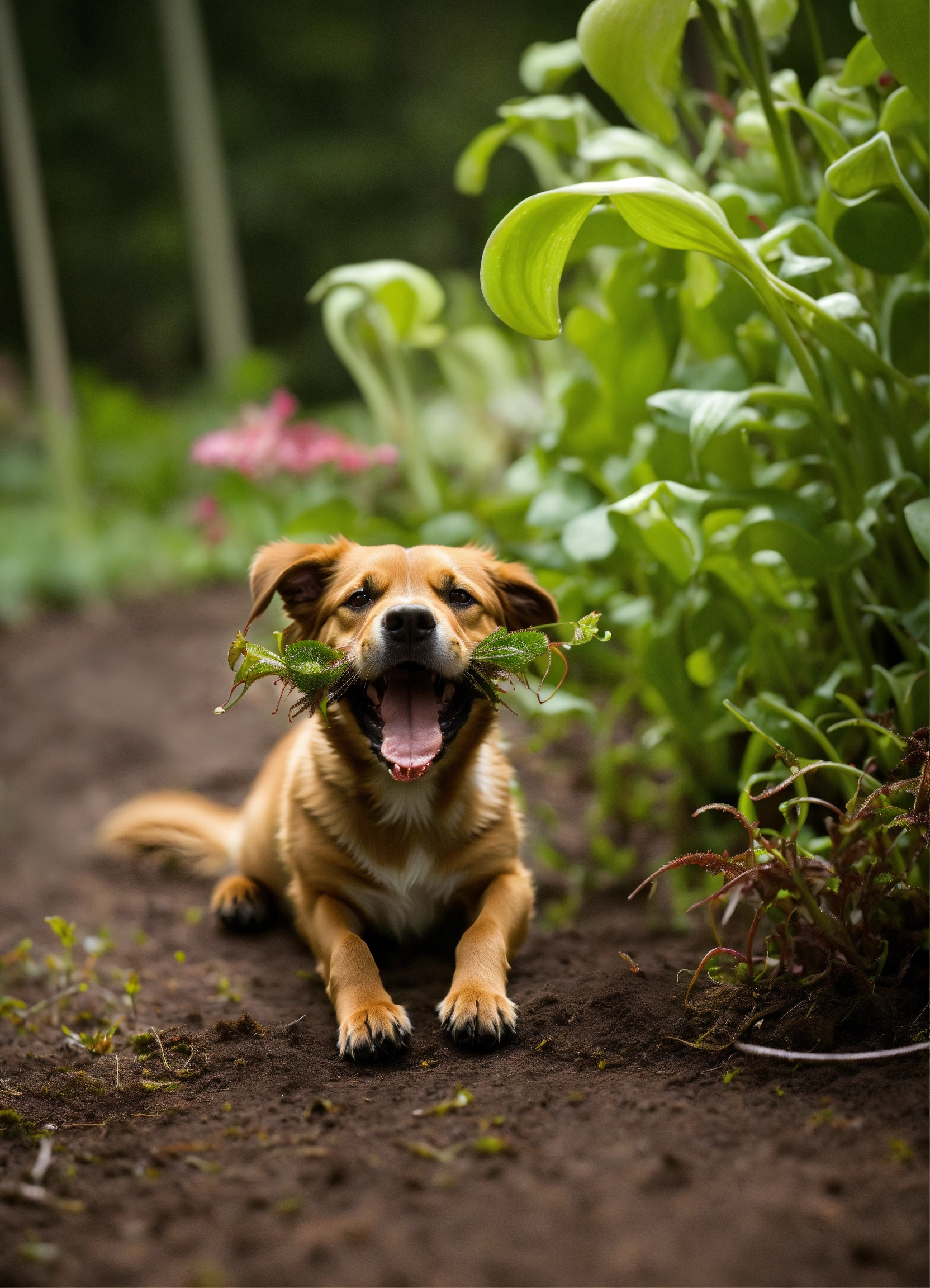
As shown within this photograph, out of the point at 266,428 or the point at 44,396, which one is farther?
the point at 44,396

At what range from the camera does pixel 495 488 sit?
182 inches

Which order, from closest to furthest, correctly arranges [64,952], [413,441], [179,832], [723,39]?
1. [723,39]
2. [64,952]
3. [179,832]
4. [413,441]

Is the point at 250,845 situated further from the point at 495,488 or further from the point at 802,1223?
the point at 495,488

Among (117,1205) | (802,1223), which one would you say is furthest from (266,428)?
(802,1223)

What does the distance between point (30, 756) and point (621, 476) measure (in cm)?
265

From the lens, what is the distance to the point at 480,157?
2525mm

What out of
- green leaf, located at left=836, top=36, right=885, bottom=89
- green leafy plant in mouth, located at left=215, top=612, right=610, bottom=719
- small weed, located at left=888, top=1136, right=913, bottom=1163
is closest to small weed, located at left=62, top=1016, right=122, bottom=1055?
green leafy plant in mouth, located at left=215, top=612, right=610, bottom=719

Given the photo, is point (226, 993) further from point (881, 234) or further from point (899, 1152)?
point (881, 234)

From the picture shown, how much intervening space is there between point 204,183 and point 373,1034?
8.22m

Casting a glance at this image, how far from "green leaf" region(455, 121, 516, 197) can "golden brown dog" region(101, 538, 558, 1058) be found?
1.10m

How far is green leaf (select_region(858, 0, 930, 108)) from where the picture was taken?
5.19 feet

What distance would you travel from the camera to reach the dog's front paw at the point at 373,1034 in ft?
5.38

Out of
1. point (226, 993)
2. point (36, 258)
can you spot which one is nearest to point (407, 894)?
point (226, 993)

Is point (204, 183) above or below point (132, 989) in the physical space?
above
